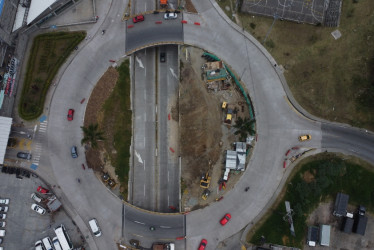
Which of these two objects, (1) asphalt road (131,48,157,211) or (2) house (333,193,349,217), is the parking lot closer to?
(1) asphalt road (131,48,157,211)

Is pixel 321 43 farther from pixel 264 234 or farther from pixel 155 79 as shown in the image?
pixel 264 234

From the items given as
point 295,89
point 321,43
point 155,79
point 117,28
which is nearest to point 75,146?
point 155,79

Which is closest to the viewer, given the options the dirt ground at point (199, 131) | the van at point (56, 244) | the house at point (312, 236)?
the house at point (312, 236)

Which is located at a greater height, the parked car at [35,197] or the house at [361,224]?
the parked car at [35,197]

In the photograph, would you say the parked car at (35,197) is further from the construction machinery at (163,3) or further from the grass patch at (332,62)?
the grass patch at (332,62)

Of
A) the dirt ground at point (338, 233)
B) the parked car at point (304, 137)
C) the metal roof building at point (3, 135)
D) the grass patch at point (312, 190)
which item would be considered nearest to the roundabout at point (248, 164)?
the parked car at point (304, 137)

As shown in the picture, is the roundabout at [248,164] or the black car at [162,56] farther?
the black car at [162,56]

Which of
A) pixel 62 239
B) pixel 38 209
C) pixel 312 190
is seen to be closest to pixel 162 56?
pixel 38 209

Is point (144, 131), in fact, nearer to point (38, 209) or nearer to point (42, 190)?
point (42, 190)
